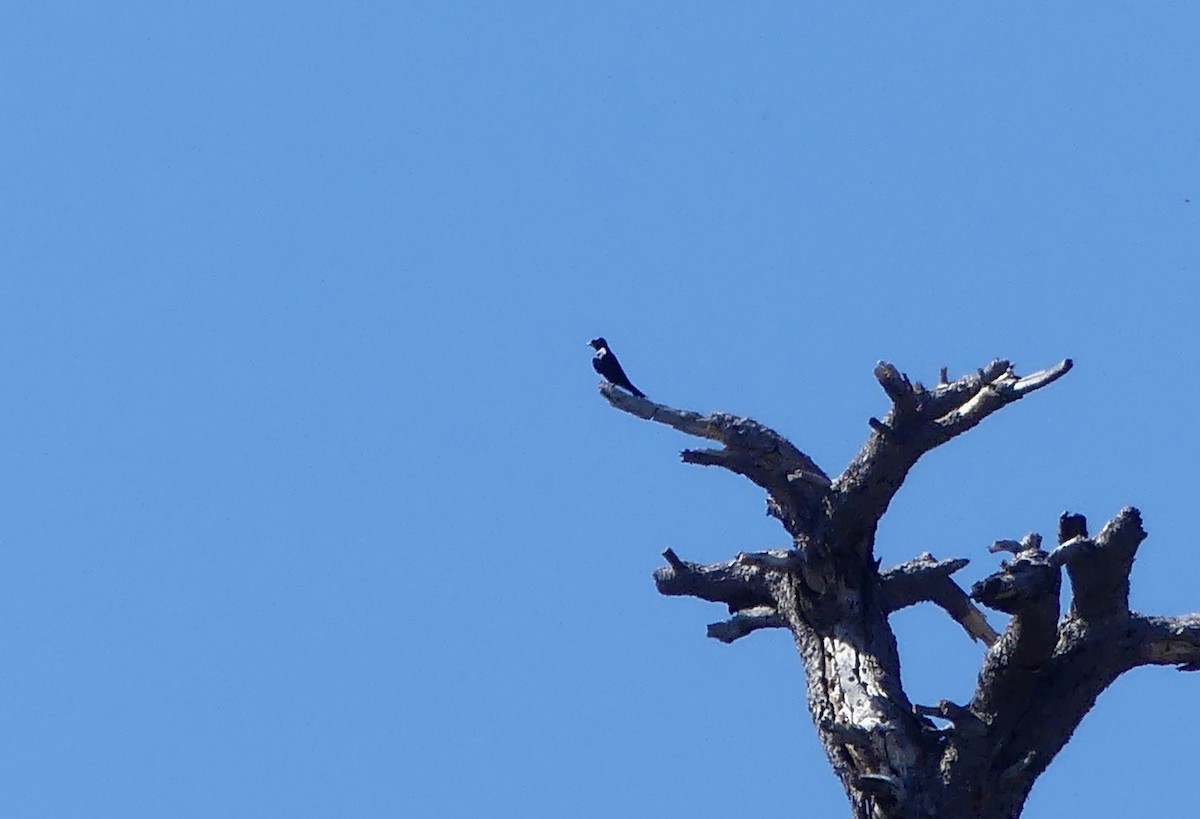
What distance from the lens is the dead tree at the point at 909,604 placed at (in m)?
6.35

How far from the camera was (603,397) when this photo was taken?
787 centimetres

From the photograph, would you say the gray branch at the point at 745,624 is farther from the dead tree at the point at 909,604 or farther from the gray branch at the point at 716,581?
Result: the gray branch at the point at 716,581

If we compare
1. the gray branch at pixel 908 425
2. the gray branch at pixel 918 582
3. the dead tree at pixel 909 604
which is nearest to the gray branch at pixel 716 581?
the dead tree at pixel 909 604

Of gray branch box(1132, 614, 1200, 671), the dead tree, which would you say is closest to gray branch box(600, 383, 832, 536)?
the dead tree

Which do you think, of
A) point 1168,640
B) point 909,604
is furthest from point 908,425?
point 1168,640

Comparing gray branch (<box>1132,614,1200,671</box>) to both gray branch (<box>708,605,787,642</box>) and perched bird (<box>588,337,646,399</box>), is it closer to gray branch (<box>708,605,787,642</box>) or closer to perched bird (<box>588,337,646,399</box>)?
gray branch (<box>708,605,787,642</box>)

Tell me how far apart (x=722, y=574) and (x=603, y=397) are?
3.64 ft

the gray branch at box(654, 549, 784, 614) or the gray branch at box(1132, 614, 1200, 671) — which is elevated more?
the gray branch at box(654, 549, 784, 614)

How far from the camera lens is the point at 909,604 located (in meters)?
8.05

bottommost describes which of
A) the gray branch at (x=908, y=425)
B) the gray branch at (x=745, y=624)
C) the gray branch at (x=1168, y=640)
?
the gray branch at (x=1168, y=640)

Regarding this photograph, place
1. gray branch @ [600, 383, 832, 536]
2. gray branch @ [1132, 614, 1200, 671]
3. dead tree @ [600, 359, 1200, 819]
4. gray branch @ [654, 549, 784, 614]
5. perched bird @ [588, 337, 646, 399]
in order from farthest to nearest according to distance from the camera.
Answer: perched bird @ [588, 337, 646, 399], gray branch @ [654, 549, 784, 614], gray branch @ [600, 383, 832, 536], gray branch @ [1132, 614, 1200, 671], dead tree @ [600, 359, 1200, 819]

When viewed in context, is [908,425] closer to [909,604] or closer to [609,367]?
[909,604]

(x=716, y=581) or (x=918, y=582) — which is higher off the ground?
(x=716, y=581)

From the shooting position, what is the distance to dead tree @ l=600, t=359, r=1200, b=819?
6348mm
